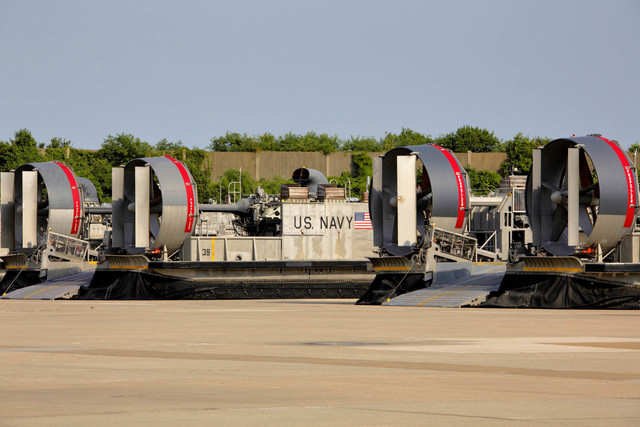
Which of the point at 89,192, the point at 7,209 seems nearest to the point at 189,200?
the point at 7,209

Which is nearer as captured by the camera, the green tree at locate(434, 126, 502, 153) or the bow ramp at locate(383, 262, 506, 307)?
the bow ramp at locate(383, 262, 506, 307)

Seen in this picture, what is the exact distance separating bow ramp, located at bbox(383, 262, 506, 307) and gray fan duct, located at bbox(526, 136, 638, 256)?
2.75 metres

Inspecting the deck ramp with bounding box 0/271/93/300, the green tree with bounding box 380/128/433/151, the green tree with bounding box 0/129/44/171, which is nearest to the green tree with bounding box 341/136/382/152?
the green tree with bounding box 380/128/433/151

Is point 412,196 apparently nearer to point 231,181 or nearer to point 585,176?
point 585,176

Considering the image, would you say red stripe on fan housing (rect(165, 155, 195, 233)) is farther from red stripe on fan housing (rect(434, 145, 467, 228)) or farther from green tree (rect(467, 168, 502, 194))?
green tree (rect(467, 168, 502, 194))

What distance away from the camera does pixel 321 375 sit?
451 inches

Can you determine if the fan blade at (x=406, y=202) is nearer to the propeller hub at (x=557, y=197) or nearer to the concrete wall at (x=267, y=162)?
the propeller hub at (x=557, y=197)

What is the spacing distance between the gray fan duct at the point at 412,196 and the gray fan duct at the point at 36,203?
60.8 feet

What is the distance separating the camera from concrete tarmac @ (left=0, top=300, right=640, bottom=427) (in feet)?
26.9

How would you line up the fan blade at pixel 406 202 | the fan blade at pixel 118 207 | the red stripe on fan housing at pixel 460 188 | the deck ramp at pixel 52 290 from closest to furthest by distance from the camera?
the fan blade at pixel 406 202, the red stripe on fan housing at pixel 460 188, the deck ramp at pixel 52 290, the fan blade at pixel 118 207

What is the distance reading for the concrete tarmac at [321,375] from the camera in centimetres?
821

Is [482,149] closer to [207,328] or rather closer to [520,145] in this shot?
[520,145]

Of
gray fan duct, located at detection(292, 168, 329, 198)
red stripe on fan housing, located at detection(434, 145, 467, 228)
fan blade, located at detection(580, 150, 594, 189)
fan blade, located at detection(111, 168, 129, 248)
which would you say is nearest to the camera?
fan blade, located at detection(580, 150, 594, 189)

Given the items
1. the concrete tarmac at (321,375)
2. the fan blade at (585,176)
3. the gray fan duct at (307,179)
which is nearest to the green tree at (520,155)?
the gray fan duct at (307,179)
